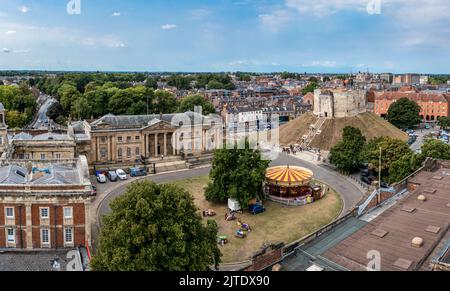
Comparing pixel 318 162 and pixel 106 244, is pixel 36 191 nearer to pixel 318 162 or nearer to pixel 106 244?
pixel 106 244

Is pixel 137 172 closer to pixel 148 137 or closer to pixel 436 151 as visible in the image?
pixel 148 137

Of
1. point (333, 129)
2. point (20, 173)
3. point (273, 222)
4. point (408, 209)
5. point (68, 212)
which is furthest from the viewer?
point (333, 129)

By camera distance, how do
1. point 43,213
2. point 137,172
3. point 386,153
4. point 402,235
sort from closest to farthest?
point 402,235 < point 43,213 < point 386,153 < point 137,172

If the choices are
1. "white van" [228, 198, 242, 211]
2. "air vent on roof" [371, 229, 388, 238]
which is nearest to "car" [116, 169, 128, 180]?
"white van" [228, 198, 242, 211]

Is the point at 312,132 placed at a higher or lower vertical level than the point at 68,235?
higher

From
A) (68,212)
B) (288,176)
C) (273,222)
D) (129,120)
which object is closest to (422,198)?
(273,222)
